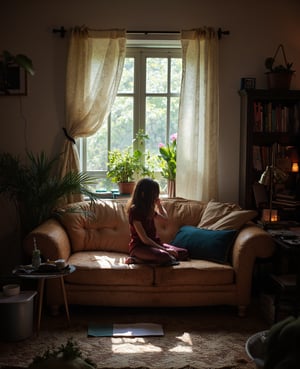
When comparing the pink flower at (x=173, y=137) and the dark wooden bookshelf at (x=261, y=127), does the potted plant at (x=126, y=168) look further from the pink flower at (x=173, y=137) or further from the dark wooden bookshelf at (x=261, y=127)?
the dark wooden bookshelf at (x=261, y=127)

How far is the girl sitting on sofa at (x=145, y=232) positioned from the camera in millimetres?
3648

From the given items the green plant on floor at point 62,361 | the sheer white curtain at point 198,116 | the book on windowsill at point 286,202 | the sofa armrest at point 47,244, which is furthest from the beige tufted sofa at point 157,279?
the green plant on floor at point 62,361

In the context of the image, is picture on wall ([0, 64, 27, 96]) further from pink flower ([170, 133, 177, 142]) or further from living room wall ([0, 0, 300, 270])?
pink flower ([170, 133, 177, 142])

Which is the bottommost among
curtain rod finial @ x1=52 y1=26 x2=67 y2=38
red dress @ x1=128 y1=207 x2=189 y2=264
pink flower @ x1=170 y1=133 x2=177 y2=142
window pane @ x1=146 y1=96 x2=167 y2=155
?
red dress @ x1=128 y1=207 x2=189 y2=264

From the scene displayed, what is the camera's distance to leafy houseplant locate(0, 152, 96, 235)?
404 centimetres

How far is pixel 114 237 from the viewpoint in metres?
4.13

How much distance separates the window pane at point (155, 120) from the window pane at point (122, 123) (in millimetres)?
182

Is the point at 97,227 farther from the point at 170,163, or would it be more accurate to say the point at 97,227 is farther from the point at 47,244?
the point at 170,163

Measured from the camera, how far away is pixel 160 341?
3.19m

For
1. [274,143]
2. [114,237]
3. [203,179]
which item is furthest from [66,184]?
[274,143]

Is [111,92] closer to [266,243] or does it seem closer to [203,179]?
[203,179]

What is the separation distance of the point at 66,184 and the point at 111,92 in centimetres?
104

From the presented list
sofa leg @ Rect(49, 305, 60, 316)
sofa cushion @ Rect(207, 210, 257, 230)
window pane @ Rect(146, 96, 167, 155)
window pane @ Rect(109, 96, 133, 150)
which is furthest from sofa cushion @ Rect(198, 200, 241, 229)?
sofa leg @ Rect(49, 305, 60, 316)

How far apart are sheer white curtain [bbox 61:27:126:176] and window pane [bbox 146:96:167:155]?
45 cm
